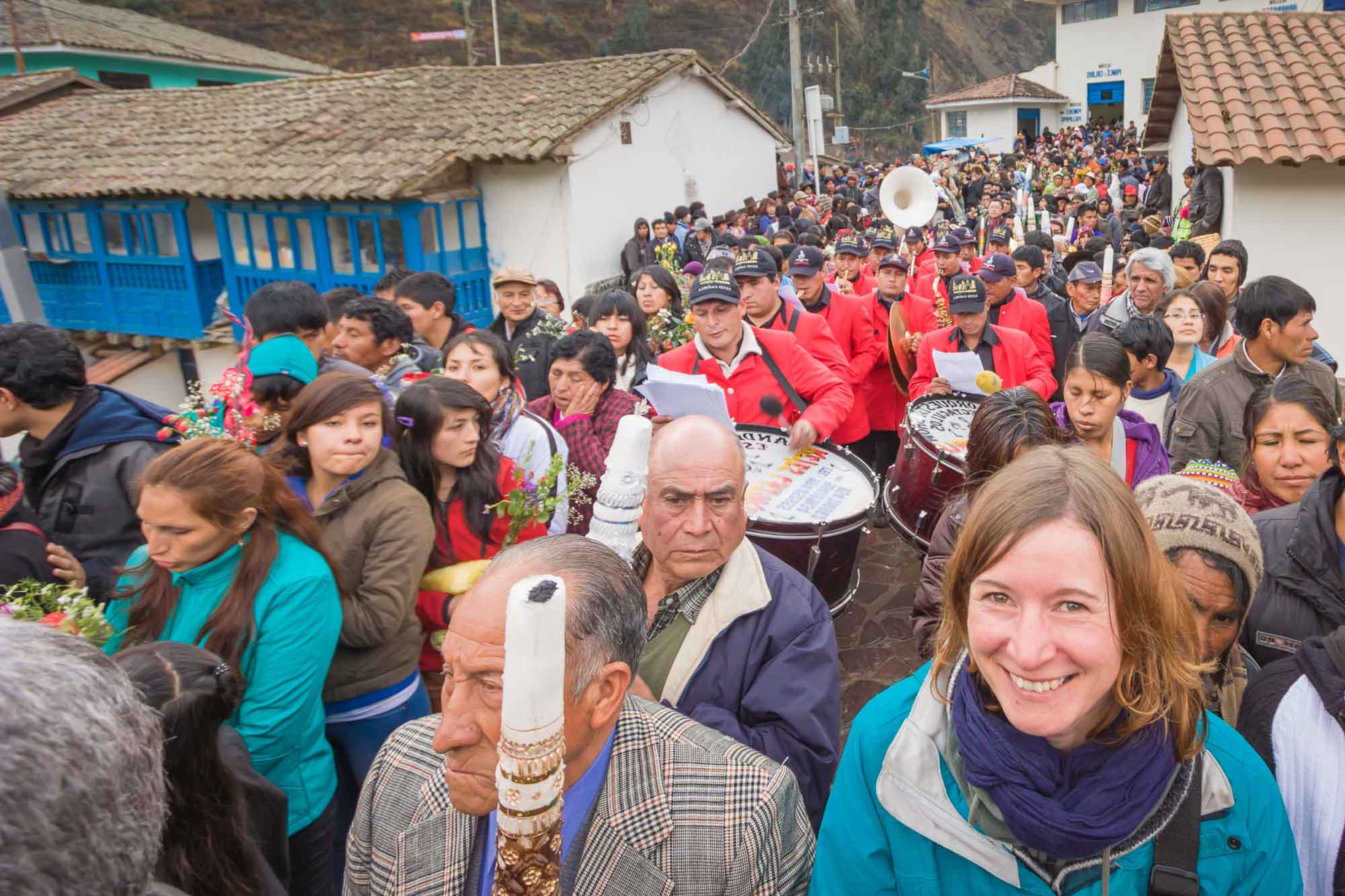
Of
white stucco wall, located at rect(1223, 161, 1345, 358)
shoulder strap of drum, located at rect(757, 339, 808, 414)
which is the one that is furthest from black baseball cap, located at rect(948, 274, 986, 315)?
white stucco wall, located at rect(1223, 161, 1345, 358)

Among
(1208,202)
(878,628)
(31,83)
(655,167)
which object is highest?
(31,83)

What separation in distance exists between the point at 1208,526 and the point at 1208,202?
9.31 m

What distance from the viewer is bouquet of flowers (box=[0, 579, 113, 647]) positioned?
2311 millimetres

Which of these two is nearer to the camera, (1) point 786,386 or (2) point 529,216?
(1) point 786,386

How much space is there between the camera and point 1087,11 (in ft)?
128

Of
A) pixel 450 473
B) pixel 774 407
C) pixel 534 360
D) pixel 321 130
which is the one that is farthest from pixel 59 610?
pixel 321 130

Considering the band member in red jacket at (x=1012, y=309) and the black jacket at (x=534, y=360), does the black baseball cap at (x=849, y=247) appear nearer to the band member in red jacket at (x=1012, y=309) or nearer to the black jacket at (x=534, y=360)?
the band member in red jacket at (x=1012, y=309)

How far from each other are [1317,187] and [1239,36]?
9.82ft

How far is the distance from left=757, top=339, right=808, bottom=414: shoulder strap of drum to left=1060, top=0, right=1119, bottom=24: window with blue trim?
135 feet

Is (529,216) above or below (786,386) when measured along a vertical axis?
above

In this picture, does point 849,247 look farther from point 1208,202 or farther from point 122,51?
point 122,51

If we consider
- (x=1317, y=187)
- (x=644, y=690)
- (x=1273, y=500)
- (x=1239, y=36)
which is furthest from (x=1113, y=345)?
(x=1239, y=36)

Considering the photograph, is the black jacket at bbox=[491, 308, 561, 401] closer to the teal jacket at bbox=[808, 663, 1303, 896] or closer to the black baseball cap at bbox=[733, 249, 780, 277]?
the black baseball cap at bbox=[733, 249, 780, 277]

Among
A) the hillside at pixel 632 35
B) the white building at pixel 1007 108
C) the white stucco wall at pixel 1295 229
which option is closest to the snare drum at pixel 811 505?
the white stucco wall at pixel 1295 229
